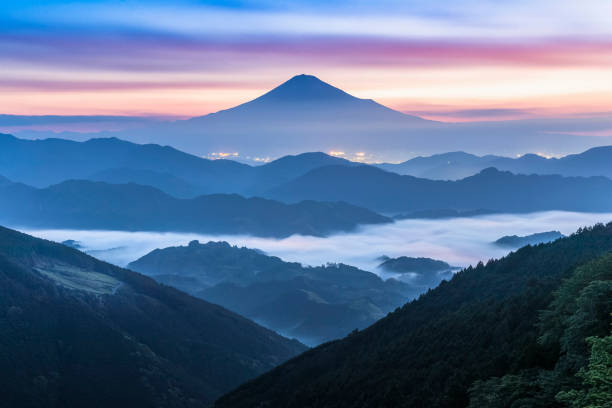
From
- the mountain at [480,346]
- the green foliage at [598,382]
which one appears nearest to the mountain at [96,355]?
the mountain at [480,346]

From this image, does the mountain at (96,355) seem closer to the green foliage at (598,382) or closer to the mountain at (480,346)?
the mountain at (480,346)

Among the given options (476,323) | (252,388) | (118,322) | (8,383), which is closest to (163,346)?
(118,322)

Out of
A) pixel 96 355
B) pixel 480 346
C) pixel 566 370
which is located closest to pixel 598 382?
pixel 566 370

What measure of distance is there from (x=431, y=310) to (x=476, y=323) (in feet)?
110

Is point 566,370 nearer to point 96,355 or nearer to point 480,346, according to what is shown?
point 480,346

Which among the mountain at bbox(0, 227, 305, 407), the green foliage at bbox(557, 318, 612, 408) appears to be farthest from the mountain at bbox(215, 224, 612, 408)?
the mountain at bbox(0, 227, 305, 407)

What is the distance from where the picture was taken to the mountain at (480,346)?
115 ft

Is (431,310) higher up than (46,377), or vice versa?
(431,310)

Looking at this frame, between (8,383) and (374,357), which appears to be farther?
(8,383)

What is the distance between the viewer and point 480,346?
184 ft

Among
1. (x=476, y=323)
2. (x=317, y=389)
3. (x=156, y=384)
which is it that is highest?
(x=476, y=323)

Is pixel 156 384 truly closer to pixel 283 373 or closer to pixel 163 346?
pixel 163 346

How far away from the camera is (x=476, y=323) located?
216 ft

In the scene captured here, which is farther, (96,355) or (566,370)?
(96,355)
